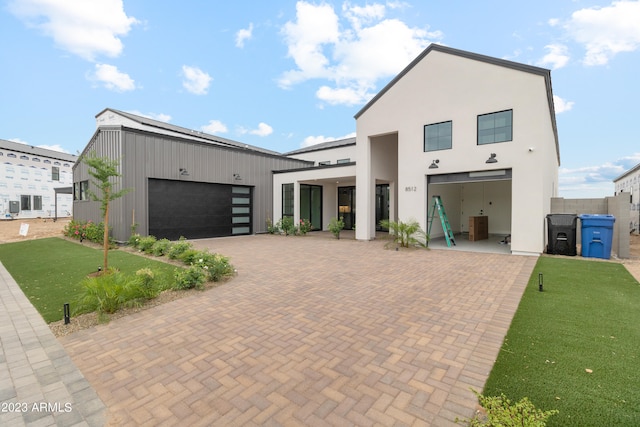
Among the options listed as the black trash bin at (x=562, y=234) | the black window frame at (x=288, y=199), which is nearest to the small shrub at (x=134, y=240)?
Answer: the black window frame at (x=288, y=199)

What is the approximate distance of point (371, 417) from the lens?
2.21 metres

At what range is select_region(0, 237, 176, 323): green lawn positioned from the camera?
5180mm

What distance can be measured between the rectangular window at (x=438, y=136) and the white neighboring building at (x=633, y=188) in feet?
50.0

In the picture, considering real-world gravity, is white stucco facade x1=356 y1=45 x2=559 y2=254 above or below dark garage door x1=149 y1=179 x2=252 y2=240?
above

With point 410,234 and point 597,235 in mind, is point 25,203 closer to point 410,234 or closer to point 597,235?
point 410,234

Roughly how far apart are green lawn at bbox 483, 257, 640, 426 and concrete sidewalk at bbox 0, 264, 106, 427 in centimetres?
350

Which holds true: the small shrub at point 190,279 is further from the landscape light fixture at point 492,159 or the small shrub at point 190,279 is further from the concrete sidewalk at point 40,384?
the landscape light fixture at point 492,159

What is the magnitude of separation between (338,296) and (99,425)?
12.2 ft

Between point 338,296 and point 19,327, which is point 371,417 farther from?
point 19,327

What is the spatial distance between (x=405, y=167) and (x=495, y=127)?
3.37 metres

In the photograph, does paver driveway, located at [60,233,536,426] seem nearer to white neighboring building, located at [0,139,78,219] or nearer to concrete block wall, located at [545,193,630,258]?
concrete block wall, located at [545,193,630,258]

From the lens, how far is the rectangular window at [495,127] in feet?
31.4

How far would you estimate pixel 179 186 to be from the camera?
13688mm

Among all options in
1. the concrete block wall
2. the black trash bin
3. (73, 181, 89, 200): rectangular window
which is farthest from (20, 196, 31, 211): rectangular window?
the concrete block wall
